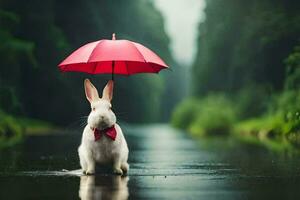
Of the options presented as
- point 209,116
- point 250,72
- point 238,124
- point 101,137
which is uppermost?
point 250,72

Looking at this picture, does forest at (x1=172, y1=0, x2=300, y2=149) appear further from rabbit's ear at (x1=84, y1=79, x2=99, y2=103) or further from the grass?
rabbit's ear at (x1=84, y1=79, x2=99, y2=103)

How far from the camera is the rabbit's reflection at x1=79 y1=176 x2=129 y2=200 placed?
31.0 feet

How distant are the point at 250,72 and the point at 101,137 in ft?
99.6

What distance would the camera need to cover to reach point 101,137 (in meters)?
12.1

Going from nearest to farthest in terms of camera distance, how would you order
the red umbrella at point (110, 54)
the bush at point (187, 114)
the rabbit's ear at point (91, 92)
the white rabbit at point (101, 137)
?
the white rabbit at point (101, 137) → the rabbit's ear at point (91, 92) → the red umbrella at point (110, 54) → the bush at point (187, 114)

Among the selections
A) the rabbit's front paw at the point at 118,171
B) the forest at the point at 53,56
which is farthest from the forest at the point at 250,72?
the rabbit's front paw at the point at 118,171

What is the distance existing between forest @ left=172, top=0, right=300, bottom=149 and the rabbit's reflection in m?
15.6

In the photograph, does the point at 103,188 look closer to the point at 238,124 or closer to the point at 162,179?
the point at 162,179

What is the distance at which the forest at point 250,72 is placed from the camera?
31.9m

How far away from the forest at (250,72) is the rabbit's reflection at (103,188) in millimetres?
15634

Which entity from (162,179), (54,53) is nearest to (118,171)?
(162,179)

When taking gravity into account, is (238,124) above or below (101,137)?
above

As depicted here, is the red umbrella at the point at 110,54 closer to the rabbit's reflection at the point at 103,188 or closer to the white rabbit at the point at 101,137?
the white rabbit at the point at 101,137

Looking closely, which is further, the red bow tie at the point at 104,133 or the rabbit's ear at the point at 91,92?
the rabbit's ear at the point at 91,92
